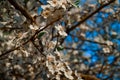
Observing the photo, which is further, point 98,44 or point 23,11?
point 98,44

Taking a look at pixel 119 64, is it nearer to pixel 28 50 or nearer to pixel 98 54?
pixel 98 54

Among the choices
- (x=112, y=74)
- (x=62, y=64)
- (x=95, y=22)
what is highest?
(x=95, y=22)

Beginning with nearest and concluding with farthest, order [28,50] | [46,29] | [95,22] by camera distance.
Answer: [46,29] < [28,50] < [95,22]

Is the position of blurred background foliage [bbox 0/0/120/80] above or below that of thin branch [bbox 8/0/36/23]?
above

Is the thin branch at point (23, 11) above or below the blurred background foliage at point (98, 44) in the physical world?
below

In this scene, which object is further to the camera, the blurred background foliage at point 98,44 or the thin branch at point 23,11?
the blurred background foliage at point 98,44

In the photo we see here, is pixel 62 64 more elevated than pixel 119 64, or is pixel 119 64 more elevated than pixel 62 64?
pixel 119 64

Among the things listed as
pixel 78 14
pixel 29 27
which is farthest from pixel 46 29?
pixel 78 14

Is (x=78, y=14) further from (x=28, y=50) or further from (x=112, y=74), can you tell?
(x=28, y=50)

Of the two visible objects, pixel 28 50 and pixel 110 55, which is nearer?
pixel 28 50

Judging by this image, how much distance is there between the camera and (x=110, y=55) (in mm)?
6418

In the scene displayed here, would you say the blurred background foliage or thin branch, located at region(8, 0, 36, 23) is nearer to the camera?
thin branch, located at region(8, 0, 36, 23)

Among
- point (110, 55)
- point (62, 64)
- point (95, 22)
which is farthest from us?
point (95, 22)

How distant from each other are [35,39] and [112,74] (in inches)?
154
